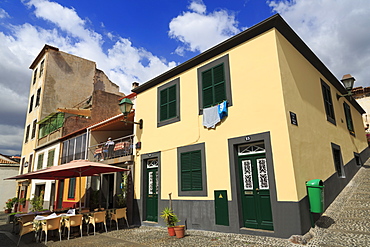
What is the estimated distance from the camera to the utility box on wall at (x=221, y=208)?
291 inches

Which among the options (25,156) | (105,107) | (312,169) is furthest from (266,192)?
(25,156)

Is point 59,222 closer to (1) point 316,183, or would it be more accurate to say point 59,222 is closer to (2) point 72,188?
(2) point 72,188

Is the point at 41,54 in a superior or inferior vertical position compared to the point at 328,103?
superior

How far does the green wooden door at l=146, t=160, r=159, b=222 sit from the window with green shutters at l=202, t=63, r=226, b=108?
3808 millimetres

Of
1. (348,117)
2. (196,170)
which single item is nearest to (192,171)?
(196,170)

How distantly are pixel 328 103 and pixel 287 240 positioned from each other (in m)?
6.76

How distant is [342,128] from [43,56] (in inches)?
1060

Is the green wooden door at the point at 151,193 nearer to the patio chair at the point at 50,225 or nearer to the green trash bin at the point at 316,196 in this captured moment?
the patio chair at the point at 50,225

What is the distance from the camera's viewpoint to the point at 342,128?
449 inches

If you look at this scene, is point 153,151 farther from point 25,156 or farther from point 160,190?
point 25,156

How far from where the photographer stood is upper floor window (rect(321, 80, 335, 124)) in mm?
9969

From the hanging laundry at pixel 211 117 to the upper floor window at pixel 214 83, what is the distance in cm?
22

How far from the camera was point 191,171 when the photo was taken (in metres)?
8.70

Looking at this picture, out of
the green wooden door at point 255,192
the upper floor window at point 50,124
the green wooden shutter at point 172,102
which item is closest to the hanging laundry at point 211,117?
the green wooden door at point 255,192
